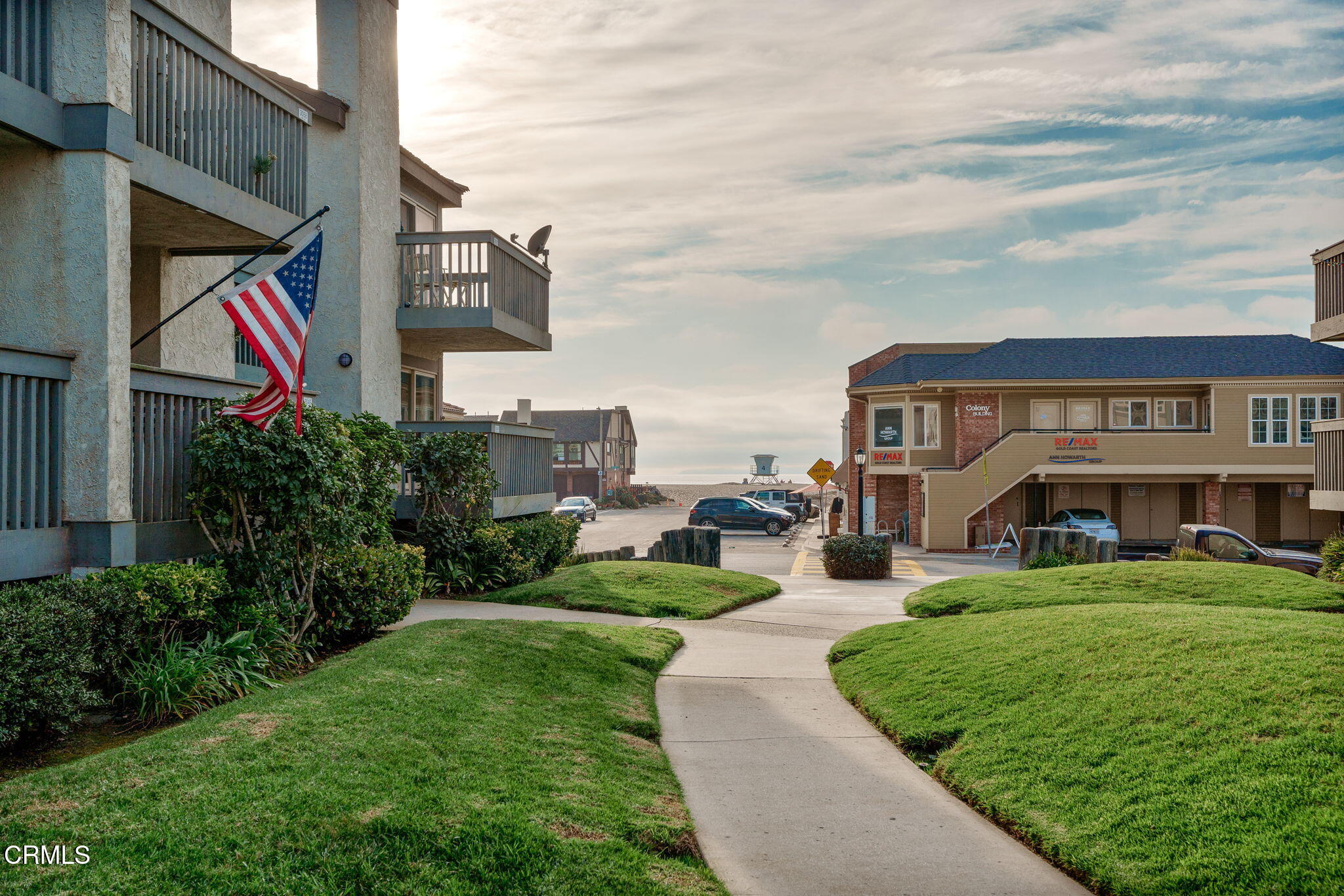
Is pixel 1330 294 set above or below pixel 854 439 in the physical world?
above

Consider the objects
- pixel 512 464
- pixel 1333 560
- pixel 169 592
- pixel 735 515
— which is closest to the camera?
pixel 169 592

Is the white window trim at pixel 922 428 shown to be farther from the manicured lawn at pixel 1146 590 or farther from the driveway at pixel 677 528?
the manicured lawn at pixel 1146 590

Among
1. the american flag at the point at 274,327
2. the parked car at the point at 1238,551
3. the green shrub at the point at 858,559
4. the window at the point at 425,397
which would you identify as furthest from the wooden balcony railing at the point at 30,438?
the parked car at the point at 1238,551

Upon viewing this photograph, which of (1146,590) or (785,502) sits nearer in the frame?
(1146,590)

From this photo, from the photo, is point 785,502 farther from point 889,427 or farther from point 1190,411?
point 1190,411

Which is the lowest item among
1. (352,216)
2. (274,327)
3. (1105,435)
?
(1105,435)

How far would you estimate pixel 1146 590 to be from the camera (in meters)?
14.3

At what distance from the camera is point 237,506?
30.1 ft

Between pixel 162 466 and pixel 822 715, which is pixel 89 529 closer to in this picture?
pixel 162 466

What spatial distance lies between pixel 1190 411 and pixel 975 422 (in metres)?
7.96

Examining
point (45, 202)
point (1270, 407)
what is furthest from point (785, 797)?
point (1270, 407)

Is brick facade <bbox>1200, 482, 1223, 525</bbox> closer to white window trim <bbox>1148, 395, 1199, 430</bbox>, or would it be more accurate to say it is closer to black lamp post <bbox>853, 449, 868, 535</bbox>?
white window trim <bbox>1148, 395, 1199, 430</bbox>

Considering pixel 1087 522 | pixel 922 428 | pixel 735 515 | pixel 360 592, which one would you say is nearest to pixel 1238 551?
pixel 1087 522

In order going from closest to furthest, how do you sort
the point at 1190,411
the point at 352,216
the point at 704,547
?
the point at 352,216
the point at 704,547
the point at 1190,411
